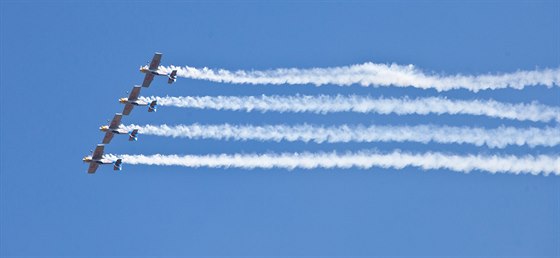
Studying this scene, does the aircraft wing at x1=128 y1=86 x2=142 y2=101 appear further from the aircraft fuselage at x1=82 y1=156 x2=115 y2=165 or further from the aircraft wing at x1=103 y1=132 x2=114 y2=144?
the aircraft fuselage at x1=82 y1=156 x2=115 y2=165

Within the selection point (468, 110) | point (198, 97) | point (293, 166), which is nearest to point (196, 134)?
point (198, 97)

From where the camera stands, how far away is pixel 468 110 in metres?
62.2

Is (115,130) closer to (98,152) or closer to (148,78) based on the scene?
(98,152)

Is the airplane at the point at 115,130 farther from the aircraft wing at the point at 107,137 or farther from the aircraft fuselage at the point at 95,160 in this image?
the aircraft fuselage at the point at 95,160

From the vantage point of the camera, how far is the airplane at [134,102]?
7362 cm

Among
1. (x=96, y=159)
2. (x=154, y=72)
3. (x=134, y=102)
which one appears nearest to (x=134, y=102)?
(x=134, y=102)

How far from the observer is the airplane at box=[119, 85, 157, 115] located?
73.6 m

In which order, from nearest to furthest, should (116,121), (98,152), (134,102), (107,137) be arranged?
1. (116,121)
2. (134,102)
3. (98,152)
4. (107,137)

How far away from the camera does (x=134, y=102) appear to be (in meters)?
74.9

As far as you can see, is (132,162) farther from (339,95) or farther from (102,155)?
(339,95)

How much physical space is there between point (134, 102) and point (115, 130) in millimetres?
2313

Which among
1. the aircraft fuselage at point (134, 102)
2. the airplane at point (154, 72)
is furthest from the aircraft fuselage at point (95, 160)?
the airplane at point (154, 72)

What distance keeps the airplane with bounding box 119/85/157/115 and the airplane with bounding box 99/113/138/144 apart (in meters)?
0.92

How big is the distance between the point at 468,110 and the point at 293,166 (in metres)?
10.7
